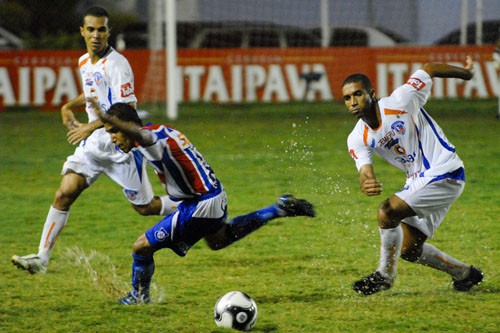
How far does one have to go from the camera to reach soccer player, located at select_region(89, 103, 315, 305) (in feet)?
17.7

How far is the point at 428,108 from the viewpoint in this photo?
66.3ft

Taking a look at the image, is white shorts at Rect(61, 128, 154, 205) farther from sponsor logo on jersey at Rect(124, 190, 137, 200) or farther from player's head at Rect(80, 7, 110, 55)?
player's head at Rect(80, 7, 110, 55)

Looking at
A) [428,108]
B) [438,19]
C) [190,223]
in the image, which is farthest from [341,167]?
[438,19]

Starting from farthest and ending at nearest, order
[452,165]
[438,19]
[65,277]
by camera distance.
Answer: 1. [438,19]
2. [65,277]
3. [452,165]

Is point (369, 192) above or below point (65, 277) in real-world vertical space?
above

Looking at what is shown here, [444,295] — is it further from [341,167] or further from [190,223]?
[341,167]

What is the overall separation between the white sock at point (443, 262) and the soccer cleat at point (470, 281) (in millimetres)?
30

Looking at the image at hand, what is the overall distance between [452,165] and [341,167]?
20.3ft

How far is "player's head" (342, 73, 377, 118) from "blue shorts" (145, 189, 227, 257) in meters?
1.02

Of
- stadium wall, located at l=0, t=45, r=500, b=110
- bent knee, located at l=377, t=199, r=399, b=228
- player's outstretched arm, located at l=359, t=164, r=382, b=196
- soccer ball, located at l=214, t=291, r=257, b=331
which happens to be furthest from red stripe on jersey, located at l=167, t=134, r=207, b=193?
stadium wall, located at l=0, t=45, r=500, b=110

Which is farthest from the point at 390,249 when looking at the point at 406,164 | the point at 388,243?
the point at 406,164

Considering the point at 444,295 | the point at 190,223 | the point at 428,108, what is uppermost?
the point at 190,223

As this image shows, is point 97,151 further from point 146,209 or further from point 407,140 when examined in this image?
point 407,140

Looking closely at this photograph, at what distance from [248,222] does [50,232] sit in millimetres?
1648
